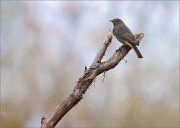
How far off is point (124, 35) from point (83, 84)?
1006mm

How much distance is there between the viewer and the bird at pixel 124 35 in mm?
4750

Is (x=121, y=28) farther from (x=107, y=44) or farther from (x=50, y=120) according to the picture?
(x=50, y=120)

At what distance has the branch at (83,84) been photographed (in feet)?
12.7

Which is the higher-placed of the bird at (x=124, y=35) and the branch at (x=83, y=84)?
the branch at (x=83, y=84)

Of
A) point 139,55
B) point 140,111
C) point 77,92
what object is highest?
point 77,92

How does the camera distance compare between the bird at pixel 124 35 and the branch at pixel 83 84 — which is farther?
the bird at pixel 124 35

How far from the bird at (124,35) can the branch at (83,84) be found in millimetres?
396

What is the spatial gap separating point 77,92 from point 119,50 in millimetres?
672

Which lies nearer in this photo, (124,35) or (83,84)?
(83,84)

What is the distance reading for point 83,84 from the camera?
3.99m

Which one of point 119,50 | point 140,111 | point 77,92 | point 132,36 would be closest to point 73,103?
point 77,92

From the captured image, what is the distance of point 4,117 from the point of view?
1192 cm

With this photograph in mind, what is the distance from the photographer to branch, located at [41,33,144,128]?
3861 millimetres

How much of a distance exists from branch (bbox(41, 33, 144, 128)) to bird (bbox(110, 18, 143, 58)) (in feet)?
1.30
